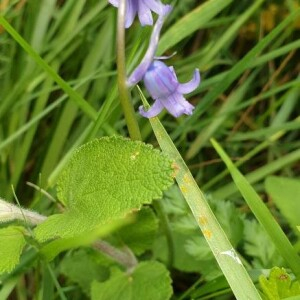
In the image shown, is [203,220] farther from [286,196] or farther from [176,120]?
[176,120]

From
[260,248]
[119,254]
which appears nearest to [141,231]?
[119,254]

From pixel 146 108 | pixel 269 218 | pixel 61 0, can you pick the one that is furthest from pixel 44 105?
pixel 269 218

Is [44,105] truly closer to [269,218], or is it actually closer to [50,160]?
[50,160]

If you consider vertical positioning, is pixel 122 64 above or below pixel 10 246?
above

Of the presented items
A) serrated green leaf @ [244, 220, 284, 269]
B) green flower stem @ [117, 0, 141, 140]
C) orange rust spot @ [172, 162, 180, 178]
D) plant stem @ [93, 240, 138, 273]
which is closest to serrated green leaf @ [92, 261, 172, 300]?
plant stem @ [93, 240, 138, 273]

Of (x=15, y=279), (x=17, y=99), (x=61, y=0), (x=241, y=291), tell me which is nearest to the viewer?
(x=241, y=291)

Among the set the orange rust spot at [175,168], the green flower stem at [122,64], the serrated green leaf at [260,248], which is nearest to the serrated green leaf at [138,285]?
the serrated green leaf at [260,248]
